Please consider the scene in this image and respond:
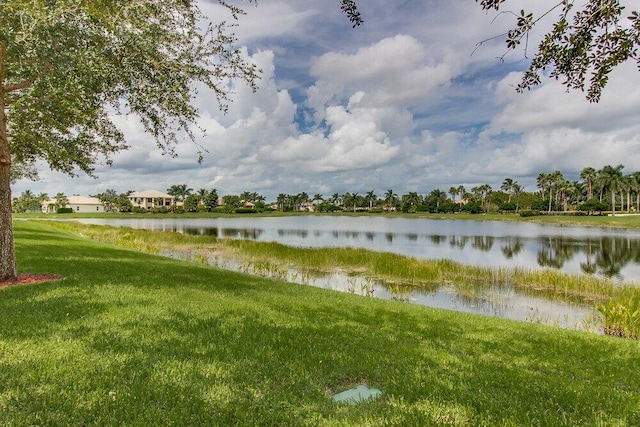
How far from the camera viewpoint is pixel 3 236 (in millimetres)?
11000

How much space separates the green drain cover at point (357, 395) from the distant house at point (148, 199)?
190m

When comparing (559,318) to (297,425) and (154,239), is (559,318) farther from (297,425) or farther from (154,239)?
(154,239)

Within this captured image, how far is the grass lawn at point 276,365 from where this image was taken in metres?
4.45

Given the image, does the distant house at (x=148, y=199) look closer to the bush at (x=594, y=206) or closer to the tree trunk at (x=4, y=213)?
the bush at (x=594, y=206)

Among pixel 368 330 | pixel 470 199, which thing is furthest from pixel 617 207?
pixel 368 330

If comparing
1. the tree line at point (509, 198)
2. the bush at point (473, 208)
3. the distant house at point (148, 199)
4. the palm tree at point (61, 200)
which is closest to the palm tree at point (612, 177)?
the tree line at point (509, 198)

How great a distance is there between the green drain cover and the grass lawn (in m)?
0.14

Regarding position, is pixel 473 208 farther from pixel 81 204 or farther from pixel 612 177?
pixel 81 204

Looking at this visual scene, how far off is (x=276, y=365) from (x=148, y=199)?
647 feet

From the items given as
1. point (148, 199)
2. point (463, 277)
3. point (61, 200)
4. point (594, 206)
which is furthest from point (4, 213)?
point (148, 199)

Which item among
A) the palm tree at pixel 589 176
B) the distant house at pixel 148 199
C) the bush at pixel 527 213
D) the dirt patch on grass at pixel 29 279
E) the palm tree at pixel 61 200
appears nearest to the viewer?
the dirt patch on grass at pixel 29 279

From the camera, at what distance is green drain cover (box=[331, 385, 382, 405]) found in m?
4.94

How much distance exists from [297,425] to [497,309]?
15550 mm

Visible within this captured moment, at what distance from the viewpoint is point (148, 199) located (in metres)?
184
